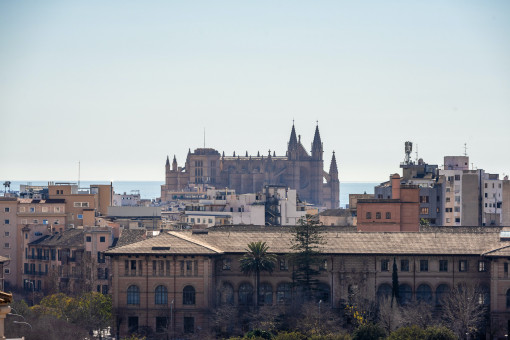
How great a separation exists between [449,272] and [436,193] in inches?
2250

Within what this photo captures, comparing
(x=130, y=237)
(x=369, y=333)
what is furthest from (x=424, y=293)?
(x=130, y=237)

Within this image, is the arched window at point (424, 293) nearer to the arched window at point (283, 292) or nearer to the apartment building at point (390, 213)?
the arched window at point (283, 292)

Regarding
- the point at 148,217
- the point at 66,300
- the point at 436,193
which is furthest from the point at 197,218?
the point at 66,300

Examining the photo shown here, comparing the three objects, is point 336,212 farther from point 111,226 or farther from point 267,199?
A: point 111,226

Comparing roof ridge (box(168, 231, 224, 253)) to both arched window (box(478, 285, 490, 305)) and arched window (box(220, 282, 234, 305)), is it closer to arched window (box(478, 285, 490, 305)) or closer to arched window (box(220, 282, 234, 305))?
arched window (box(220, 282, 234, 305))

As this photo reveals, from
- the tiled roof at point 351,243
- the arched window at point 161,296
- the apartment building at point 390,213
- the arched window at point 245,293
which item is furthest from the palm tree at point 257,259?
the apartment building at point 390,213

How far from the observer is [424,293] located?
9062 centimetres

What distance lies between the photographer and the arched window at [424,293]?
296 feet

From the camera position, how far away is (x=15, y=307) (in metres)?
85.8

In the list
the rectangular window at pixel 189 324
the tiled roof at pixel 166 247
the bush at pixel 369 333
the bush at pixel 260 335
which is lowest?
the rectangular window at pixel 189 324

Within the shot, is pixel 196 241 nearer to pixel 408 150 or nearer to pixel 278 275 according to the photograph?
pixel 278 275

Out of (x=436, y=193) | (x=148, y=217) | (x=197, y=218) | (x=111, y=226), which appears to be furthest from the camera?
(x=197, y=218)

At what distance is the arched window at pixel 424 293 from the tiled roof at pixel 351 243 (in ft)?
8.96

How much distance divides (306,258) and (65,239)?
45.0 meters
